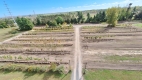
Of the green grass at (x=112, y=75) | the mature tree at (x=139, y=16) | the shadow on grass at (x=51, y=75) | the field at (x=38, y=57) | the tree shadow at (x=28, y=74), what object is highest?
the mature tree at (x=139, y=16)

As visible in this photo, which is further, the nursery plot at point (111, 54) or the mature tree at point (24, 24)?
the mature tree at point (24, 24)

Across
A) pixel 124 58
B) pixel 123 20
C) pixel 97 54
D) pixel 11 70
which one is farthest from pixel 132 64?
pixel 123 20

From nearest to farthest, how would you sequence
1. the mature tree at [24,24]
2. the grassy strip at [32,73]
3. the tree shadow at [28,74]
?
1. the grassy strip at [32,73]
2. the tree shadow at [28,74]
3. the mature tree at [24,24]

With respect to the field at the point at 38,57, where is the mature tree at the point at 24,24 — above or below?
above

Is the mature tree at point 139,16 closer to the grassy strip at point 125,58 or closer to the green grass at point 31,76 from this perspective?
the grassy strip at point 125,58

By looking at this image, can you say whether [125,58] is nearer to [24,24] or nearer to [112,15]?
[112,15]

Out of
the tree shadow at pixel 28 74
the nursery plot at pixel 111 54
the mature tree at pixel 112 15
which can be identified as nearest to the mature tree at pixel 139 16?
the mature tree at pixel 112 15

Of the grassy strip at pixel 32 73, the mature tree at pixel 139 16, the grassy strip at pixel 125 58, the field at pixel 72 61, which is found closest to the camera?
the grassy strip at pixel 32 73

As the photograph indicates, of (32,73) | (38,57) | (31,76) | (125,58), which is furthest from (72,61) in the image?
(125,58)

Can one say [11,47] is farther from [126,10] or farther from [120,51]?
[126,10]
